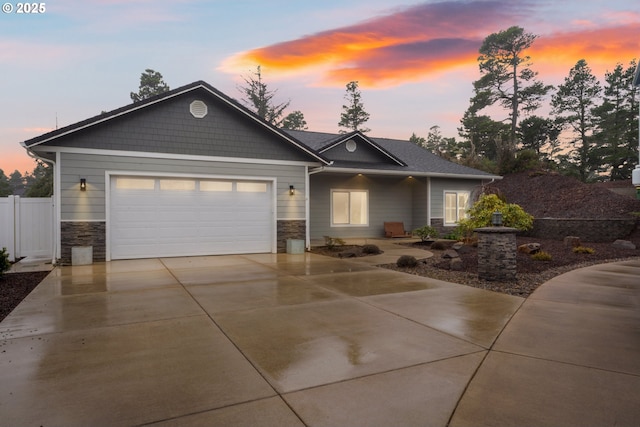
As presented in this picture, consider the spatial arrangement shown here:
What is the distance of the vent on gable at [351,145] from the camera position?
15992mm

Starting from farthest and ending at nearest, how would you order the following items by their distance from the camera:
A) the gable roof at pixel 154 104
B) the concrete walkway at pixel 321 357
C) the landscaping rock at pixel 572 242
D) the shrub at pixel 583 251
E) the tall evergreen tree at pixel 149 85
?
the tall evergreen tree at pixel 149 85 < the landscaping rock at pixel 572 242 < the shrub at pixel 583 251 < the gable roof at pixel 154 104 < the concrete walkway at pixel 321 357

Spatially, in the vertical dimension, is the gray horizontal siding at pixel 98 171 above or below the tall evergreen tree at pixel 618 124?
below

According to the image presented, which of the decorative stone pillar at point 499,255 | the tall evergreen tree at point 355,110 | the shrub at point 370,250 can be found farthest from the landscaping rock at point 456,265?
the tall evergreen tree at point 355,110

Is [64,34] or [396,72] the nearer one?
[64,34]

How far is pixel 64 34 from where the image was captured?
11.9 meters

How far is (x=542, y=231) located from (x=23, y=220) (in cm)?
1880

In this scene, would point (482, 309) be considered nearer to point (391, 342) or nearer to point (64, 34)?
point (391, 342)

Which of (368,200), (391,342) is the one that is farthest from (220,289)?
(368,200)

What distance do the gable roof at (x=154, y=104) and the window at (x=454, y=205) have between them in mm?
7933

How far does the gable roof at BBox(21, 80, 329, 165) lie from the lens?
29.6 feet

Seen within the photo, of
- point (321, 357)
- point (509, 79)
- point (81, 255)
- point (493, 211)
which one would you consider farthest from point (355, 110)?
point (321, 357)

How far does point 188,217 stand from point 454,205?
12721 millimetres

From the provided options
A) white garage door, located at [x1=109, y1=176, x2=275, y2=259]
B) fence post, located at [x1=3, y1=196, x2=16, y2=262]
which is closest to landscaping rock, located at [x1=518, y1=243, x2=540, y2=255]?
white garage door, located at [x1=109, y1=176, x2=275, y2=259]

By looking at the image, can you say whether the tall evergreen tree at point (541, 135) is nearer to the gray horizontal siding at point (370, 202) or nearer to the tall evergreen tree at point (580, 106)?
the tall evergreen tree at point (580, 106)
